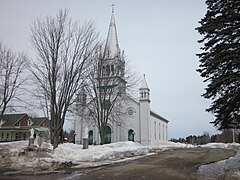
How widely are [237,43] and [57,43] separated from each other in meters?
15.0

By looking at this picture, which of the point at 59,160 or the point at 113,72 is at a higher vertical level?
the point at 113,72

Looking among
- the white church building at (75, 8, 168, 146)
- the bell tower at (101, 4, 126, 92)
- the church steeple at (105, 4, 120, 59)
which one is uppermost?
the church steeple at (105, 4, 120, 59)

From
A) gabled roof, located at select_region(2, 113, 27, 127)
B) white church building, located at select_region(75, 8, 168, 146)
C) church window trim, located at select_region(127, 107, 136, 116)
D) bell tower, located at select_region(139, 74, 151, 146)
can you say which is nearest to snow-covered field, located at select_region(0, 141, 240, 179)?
bell tower, located at select_region(139, 74, 151, 146)

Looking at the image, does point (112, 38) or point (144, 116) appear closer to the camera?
point (144, 116)

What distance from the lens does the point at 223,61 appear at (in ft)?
37.1

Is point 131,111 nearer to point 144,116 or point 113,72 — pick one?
point 144,116

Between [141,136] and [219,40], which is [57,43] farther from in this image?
[141,136]

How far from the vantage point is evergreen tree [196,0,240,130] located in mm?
11156

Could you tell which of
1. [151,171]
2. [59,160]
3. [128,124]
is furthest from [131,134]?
[151,171]

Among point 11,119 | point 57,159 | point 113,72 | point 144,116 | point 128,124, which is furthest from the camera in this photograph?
point 11,119

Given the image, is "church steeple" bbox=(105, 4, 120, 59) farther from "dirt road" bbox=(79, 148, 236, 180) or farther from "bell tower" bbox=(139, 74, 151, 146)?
"dirt road" bbox=(79, 148, 236, 180)

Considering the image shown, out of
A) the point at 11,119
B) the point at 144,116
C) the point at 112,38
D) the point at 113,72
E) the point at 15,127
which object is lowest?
the point at 15,127

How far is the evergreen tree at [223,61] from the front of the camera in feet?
36.6

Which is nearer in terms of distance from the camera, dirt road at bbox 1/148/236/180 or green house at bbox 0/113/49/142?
dirt road at bbox 1/148/236/180
